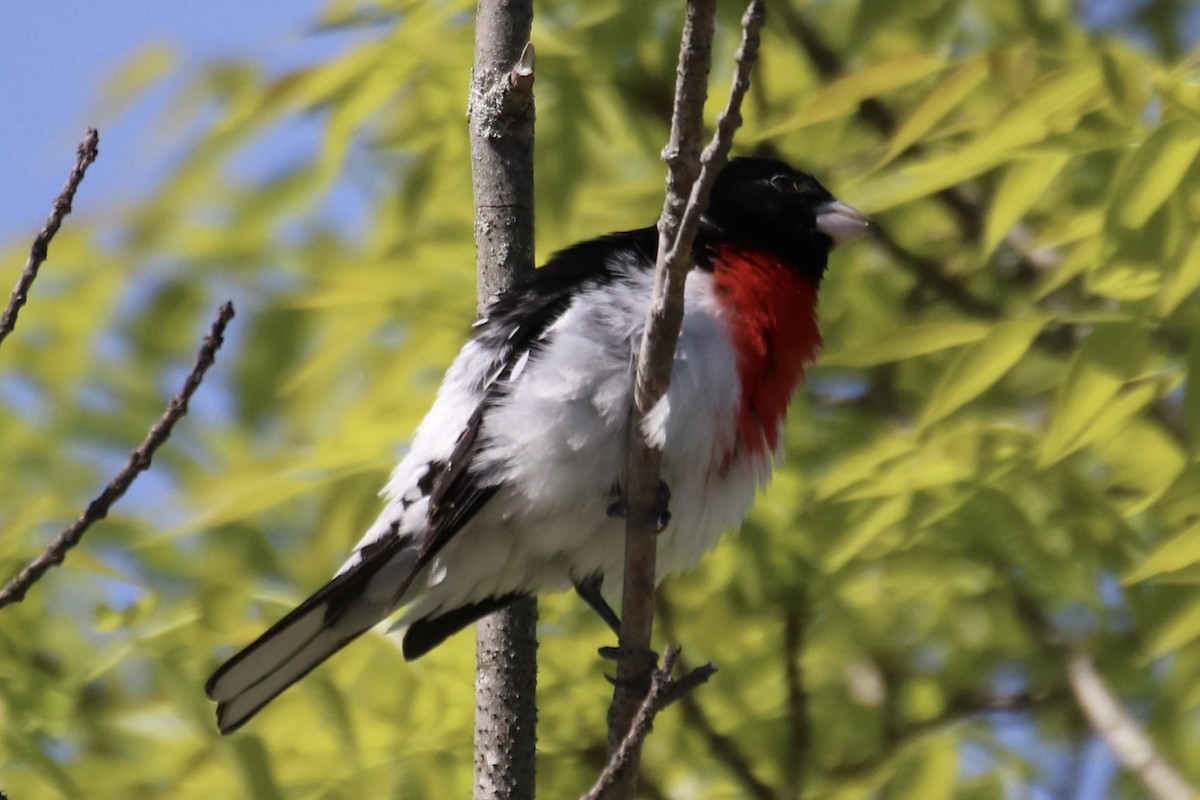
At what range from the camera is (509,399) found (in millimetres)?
3477

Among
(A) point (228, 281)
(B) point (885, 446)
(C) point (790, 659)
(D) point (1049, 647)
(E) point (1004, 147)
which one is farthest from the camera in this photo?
(A) point (228, 281)

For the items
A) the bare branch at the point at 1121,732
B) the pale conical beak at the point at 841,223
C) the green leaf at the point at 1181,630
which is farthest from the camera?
the pale conical beak at the point at 841,223

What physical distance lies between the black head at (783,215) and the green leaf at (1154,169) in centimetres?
116

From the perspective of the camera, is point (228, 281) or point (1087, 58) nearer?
point (1087, 58)

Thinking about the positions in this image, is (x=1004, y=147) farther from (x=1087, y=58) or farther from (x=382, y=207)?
(x=382, y=207)

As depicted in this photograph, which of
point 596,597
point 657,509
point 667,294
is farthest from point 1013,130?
point 596,597

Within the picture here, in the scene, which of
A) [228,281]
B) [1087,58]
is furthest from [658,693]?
[228,281]

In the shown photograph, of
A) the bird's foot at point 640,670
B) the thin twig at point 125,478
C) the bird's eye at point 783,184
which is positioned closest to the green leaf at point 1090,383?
the bird's foot at point 640,670

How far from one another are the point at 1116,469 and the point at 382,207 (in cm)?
238

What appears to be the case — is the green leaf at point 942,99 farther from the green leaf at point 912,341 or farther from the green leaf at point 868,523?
the green leaf at point 868,523

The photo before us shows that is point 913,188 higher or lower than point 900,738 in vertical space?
higher

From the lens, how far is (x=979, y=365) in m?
3.02

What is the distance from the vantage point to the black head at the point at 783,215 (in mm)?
4055

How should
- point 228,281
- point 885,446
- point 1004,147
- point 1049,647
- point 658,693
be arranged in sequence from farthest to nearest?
point 228,281 → point 1049,647 → point 885,446 → point 1004,147 → point 658,693
